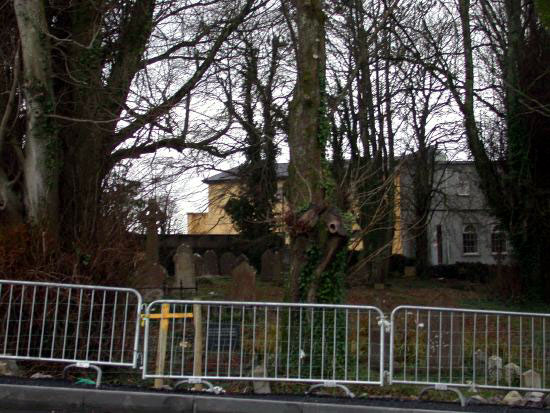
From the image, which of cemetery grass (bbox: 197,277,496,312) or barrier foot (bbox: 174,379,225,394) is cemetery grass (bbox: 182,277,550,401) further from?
barrier foot (bbox: 174,379,225,394)

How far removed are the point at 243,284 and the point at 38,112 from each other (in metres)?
7.08

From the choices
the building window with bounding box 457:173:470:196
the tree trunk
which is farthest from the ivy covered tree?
the building window with bounding box 457:173:470:196

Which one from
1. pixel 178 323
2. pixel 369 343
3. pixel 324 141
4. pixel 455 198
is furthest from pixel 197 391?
pixel 455 198

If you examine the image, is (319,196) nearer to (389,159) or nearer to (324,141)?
(324,141)

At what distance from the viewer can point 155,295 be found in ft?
48.3

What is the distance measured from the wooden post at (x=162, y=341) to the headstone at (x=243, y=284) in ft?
25.5

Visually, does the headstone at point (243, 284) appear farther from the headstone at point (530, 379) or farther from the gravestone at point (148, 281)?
the headstone at point (530, 379)

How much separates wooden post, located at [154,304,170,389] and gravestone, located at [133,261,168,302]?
2.77 metres

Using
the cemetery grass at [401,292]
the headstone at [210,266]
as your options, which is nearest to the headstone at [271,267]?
the cemetery grass at [401,292]

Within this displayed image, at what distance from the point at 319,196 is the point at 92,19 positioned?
542cm

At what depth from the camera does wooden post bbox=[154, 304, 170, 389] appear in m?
8.34

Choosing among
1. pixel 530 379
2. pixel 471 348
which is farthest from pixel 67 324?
pixel 530 379

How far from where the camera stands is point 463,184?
40312 millimetres

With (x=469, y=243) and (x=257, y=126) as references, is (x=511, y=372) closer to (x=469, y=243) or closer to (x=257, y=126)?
(x=257, y=126)
